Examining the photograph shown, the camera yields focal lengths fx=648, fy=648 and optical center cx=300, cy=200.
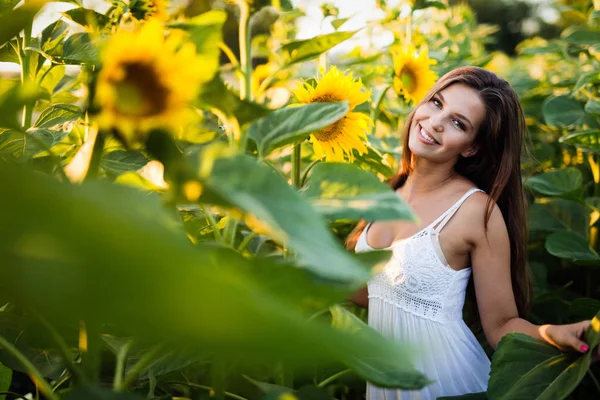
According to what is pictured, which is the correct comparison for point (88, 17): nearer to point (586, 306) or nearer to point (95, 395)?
point (95, 395)

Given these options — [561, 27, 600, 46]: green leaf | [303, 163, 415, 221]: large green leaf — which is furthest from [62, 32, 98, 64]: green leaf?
[561, 27, 600, 46]: green leaf

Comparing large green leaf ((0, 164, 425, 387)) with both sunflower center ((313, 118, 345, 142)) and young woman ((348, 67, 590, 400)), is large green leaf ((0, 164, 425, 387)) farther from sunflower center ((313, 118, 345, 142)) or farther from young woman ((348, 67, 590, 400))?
young woman ((348, 67, 590, 400))

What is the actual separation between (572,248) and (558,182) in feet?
0.47

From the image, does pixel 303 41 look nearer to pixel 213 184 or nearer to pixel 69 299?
pixel 213 184

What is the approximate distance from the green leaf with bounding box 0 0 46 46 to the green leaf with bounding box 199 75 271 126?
0.38 ft

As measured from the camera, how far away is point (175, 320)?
0.24 metres

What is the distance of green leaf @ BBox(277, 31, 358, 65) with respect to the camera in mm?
775

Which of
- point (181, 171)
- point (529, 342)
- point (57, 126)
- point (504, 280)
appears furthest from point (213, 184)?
point (504, 280)

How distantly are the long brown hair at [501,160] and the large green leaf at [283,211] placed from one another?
83 centimetres

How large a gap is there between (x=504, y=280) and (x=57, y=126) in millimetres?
733

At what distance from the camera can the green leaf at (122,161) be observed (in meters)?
0.65

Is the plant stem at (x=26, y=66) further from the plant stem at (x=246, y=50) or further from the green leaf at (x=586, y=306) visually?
the green leaf at (x=586, y=306)

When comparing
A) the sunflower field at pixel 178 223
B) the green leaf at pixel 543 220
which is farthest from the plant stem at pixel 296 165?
the green leaf at pixel 543 220

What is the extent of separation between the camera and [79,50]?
0.66 m
